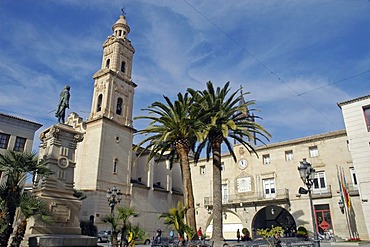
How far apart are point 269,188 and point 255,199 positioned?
6.85ft

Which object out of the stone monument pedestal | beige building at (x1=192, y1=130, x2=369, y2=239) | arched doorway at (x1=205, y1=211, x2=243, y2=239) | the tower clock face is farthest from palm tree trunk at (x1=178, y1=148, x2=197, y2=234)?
arched doorway at (x1=205, y1=211, x2=243, y2=239)

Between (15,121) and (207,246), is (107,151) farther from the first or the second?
(207,246)

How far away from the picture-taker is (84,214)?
108ft

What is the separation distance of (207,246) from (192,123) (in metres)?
8.51

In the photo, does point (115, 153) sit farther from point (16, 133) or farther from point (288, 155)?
point (288, 155)

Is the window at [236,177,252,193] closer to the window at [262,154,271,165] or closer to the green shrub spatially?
the window at [262,154,271,165]

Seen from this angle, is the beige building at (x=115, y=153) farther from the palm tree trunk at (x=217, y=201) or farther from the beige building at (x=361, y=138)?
the beige building at (x=361, y=138)

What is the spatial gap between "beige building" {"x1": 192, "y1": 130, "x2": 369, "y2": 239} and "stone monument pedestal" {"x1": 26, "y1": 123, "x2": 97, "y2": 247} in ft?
79.8

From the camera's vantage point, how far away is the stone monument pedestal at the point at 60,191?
1310 centimetres

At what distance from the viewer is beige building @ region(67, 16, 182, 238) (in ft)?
112

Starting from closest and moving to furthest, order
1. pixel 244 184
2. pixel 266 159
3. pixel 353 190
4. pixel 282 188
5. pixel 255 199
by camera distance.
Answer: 1. pixel 353 190
2. pixel 282 188
3. pixel 255 199
4. pixel 266 159
5. pixel 244 184

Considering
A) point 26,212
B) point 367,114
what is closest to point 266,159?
point 367,114

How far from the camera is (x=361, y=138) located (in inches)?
973

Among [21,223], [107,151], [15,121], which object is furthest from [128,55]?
[21,223]
